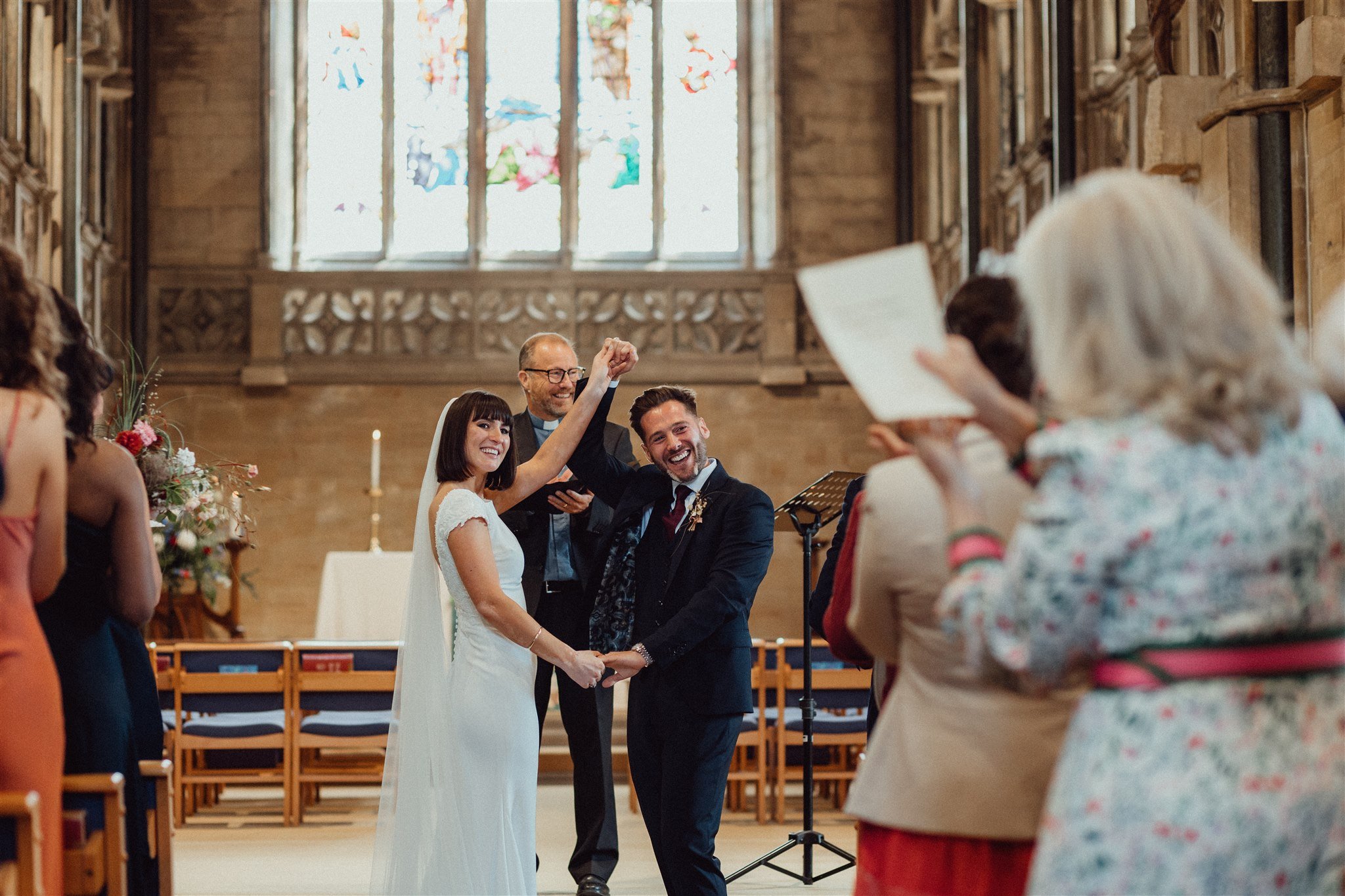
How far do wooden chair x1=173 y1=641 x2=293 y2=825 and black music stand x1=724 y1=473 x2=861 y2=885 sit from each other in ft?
9.19

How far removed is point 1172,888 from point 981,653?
0.31 m

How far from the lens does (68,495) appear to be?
2.65 metres

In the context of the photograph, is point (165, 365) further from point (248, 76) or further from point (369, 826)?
point (369, 826)

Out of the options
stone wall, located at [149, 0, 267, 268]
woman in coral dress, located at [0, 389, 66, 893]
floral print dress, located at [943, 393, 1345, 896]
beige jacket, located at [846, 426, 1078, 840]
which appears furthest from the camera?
stone wall, located at [149, 0, 267, 268]

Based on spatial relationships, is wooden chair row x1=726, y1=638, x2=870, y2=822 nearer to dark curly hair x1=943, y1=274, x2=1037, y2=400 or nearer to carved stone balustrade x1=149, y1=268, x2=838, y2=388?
dark curly hair x1=943, y1=274, x2=1037, y2=400

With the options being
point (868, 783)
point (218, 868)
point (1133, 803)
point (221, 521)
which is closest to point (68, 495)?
point (868, 783)

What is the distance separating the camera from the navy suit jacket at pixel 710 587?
3959mm

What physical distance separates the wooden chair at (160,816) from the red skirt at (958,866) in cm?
137

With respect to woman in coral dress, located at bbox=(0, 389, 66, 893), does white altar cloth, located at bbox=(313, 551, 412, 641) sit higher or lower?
lower

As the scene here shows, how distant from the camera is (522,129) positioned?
13227 millimetres

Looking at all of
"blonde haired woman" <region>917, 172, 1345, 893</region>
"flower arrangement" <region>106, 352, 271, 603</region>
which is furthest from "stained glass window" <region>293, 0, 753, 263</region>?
"blonde haired woman" <region>917, 172, 1345, 893</region>

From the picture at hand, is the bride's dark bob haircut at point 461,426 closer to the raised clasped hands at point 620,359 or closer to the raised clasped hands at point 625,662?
the raised clasped hands at point 620,359

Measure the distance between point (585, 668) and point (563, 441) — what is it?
23.6 inches

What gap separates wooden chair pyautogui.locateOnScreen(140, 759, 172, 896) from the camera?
2.75 metres
